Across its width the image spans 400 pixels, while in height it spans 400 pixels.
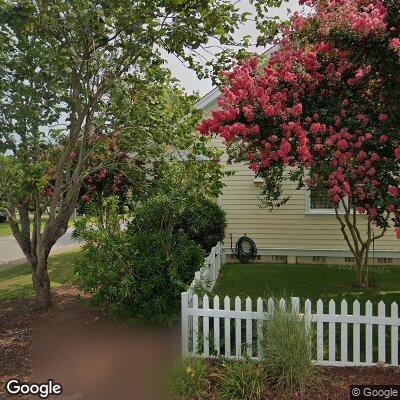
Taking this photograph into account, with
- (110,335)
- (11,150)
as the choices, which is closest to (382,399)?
(110,335)

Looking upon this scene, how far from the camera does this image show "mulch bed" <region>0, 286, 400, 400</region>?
14.3 ft

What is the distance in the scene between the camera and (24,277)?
10305 millimetres

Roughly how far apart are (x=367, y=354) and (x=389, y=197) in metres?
1.84

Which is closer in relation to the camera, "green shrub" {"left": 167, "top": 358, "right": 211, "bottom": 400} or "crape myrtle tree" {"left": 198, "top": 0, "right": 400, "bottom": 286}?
"green shrub" {"left": 167, "top": 358, "right": 211, "bottom": 400}

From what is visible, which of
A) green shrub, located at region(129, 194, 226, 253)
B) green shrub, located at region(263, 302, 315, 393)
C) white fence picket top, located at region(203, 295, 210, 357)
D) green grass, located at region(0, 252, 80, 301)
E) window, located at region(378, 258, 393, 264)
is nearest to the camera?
green shrub, located at region(263, 302, 315, 393)

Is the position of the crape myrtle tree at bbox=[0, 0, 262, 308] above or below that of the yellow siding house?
above

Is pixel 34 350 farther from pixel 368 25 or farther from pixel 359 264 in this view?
pixel 359 264

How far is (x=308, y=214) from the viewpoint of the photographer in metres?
11.2

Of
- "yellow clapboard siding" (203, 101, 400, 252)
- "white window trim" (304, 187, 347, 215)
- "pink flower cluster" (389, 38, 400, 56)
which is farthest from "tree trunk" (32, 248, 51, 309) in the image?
"white window trim" (304, 187, 347, 215)

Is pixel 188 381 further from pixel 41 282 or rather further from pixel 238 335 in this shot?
pixel 41 282

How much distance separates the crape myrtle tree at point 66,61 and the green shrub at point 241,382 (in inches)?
134

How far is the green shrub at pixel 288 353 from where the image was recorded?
4.17m

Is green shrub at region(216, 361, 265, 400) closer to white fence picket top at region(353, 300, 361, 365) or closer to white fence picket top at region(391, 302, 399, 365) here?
white fence picket top at region(353, 300, 361, 365)

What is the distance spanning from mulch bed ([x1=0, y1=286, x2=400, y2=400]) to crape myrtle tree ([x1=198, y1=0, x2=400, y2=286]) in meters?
1.99
